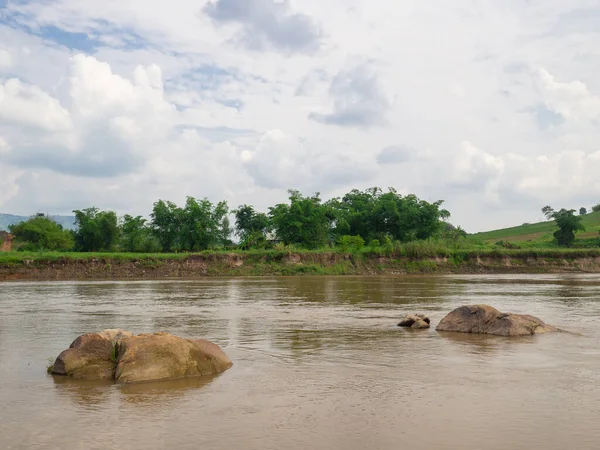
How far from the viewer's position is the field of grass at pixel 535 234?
100312mm

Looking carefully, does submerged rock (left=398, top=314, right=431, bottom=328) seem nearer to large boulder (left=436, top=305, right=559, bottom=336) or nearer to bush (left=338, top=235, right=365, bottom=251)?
large boulder (left=436, top=305, right=559, bottom=336)

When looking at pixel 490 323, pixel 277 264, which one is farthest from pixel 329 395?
pixel 277 264

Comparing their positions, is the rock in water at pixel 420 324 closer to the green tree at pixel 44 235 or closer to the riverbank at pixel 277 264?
the riverbank at pixel 277 264

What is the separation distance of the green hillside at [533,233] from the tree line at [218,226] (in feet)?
89.1

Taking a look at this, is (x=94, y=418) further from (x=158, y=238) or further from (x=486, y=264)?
(x=158, y=238)

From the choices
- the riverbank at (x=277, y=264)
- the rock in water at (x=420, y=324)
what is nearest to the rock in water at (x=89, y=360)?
the rock in water at (x=420, y=324)

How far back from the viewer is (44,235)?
8388 centimetres

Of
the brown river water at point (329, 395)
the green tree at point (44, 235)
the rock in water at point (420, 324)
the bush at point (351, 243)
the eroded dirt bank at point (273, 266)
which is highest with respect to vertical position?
the green tree at point (44, 235)

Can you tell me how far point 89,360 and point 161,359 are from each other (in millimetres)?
1517

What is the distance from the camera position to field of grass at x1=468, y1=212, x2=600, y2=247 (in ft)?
329

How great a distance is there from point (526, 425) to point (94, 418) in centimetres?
605

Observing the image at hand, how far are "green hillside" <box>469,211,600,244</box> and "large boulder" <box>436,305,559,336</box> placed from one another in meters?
87.7

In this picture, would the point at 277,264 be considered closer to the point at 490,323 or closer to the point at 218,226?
the point at 218,226

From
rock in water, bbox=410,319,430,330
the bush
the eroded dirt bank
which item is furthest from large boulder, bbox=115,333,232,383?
the bush
